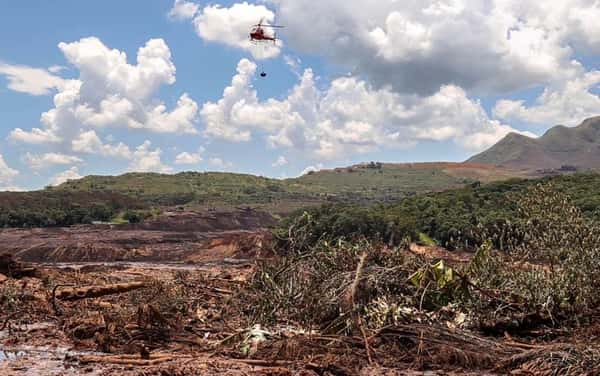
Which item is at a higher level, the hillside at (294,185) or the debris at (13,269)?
the hillside at (294,185)

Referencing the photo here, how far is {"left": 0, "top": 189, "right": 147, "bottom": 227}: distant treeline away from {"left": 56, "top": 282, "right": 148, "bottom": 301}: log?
43.8 m

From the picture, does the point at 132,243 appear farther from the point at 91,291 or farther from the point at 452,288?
the point at 452,288

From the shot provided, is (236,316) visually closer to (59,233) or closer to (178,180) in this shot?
(59,233)

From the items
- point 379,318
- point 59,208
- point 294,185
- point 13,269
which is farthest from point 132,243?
point 294,185

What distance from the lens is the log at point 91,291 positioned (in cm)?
1320

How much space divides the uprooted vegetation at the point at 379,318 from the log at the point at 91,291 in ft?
5.35

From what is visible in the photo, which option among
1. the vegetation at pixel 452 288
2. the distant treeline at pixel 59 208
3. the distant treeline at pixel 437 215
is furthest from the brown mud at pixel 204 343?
the distant treeline at pixel 59 208

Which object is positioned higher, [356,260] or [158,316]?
[356,260]

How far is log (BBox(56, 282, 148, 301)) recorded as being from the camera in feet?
43.3

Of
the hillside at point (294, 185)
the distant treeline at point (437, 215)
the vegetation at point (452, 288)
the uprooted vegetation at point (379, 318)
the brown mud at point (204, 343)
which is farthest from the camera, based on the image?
the hillside at point (294, 185)

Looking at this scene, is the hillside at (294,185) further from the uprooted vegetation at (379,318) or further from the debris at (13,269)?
the uprooted vegetation at (379,318)

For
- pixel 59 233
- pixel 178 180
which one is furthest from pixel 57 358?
pixel 178 180

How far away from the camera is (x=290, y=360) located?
25.5 ft

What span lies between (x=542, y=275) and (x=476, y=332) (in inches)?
56.8
